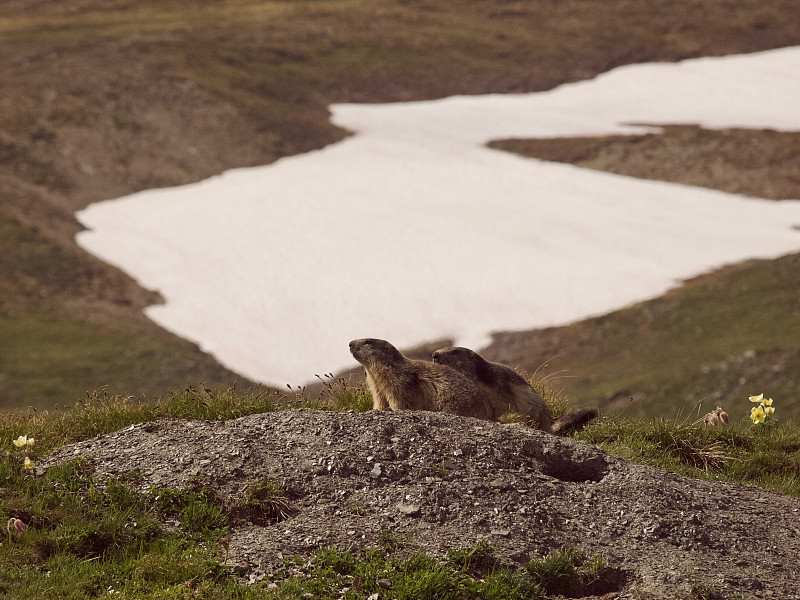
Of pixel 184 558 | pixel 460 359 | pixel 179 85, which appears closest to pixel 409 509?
pixel 184 558

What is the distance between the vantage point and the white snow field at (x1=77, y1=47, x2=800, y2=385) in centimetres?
3123

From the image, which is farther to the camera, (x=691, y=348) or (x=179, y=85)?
(x=179, y=85)

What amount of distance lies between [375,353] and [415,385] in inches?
22.7

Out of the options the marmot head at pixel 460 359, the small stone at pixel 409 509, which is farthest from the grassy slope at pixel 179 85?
the small stone at pixel 409 509

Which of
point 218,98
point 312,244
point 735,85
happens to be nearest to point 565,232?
point 312,244

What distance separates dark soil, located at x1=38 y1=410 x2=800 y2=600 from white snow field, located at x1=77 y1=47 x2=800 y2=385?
60.7 ft

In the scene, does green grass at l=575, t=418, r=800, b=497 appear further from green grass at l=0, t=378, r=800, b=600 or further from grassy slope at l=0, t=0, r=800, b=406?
grassy slope at l=0, t=0, r=800, b=406

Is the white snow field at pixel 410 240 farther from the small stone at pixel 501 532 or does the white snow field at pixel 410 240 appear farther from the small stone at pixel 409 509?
the small stone at pixel 501 532

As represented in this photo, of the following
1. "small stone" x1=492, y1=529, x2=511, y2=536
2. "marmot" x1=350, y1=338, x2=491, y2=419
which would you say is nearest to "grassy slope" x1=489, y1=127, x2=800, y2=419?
"marmot" x1=350, y1=338, x2=491, y2=419

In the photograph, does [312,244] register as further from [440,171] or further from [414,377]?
[414,377]

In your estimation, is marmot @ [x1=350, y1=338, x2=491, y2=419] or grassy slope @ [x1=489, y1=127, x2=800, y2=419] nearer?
marmot @ [x1=350, y1=338, x2=491, y2=419]

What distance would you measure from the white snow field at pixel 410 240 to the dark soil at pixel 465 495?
1850 cm

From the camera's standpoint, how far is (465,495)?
808 cm

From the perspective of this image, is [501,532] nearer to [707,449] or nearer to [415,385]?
[415,385]
